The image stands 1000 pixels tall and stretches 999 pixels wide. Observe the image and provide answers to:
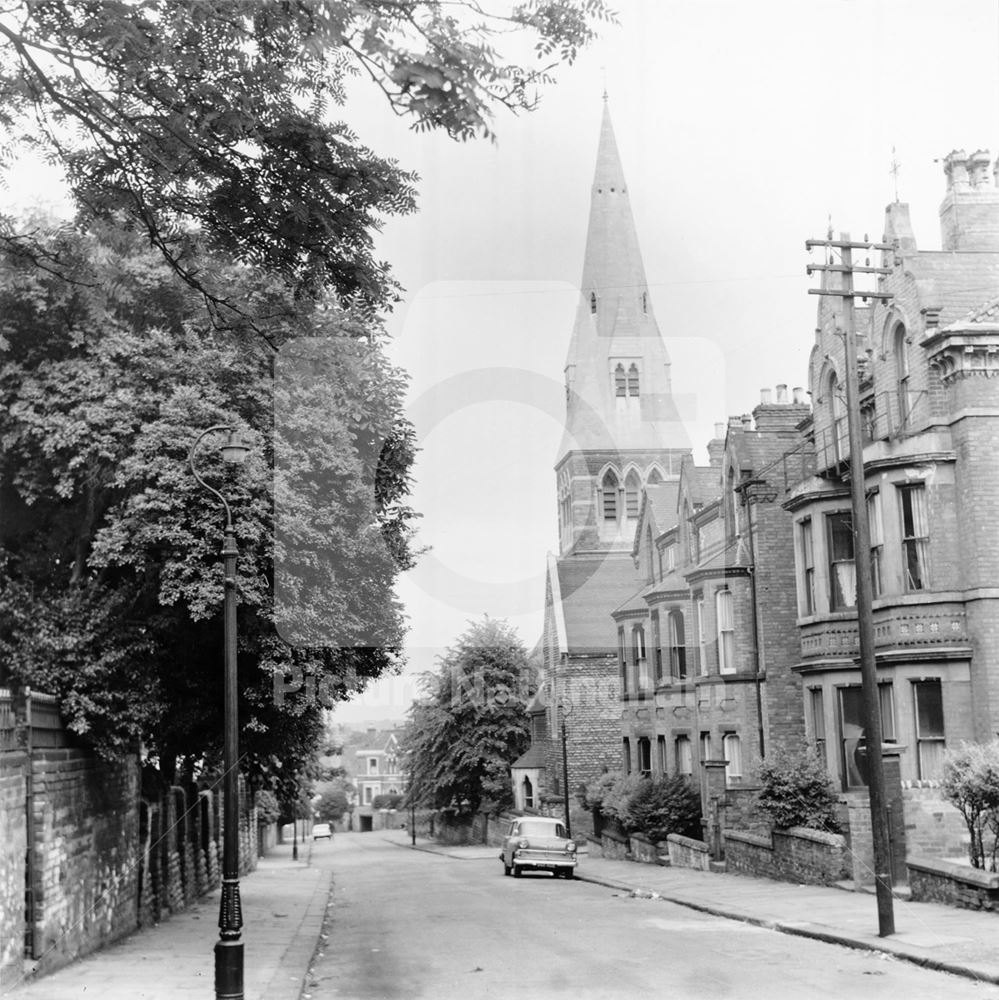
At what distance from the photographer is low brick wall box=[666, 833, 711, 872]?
32.7 metres

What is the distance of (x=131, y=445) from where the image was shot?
18250 millimetres

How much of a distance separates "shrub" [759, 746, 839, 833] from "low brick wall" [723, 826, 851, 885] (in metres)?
0.32

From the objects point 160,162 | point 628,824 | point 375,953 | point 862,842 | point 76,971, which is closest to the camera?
point 160,162

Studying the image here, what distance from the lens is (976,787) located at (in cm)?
2053

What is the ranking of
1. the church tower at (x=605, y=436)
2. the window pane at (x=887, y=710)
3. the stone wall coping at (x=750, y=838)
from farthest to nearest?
the church tower at (x=605, y=436) < the stone wall coping at (x=750, y=838) < the window pane at (x=887, y=710)

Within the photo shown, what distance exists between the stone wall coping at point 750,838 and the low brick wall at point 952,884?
271 inches

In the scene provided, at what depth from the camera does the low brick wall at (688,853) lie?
107 feet

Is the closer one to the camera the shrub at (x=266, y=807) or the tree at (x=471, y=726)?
the shrub at (x=266, y=807)

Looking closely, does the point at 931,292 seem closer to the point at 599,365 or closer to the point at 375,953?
the point at 375,953

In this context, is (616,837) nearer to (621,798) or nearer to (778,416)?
(621,798)

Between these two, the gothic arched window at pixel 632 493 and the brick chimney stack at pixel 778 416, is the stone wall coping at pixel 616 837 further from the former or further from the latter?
the gothic arched window at pixel 632 493

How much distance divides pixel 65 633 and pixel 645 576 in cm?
3400

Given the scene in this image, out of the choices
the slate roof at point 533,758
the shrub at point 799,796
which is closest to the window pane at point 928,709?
the shrub at point 799,796

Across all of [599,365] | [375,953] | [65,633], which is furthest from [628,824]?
[599,365]
